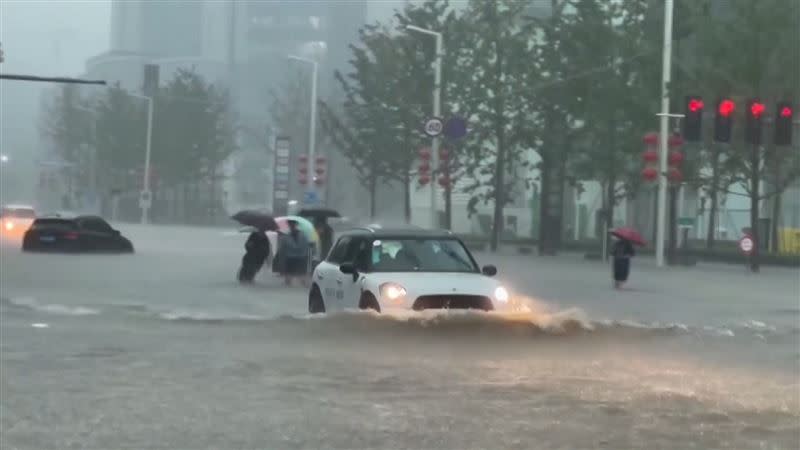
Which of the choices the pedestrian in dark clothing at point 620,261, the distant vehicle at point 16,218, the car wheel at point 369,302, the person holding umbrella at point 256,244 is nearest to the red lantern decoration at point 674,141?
the pedestrian in dark clothing at point 620,261

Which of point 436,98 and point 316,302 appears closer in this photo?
point 316,302

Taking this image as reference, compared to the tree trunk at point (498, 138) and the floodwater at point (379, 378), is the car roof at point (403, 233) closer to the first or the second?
the floodwater at point (379, 378)

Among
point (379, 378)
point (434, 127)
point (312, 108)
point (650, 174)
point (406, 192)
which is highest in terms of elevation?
point (312, 108)

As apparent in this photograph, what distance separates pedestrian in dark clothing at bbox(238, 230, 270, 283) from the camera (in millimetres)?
28000

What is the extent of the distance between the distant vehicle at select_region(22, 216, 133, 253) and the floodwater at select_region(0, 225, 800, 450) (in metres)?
13.7

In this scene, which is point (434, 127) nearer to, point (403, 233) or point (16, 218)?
point (16, 218)

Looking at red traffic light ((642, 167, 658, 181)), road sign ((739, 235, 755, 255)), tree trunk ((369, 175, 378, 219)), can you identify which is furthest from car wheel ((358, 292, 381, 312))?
tree trunk ((369, 175, 378, 219))

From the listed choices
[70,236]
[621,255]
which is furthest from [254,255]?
[70,236]

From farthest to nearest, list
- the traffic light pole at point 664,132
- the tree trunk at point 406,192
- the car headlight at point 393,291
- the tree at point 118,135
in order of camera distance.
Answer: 1. the tree trunk at point 406,192
2. the tree at point 118,135
3. the traffic light pole at point 664,132
4. the car headlight at point 393,291

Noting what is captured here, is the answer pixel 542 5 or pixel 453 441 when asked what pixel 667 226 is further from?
pixel 453 441

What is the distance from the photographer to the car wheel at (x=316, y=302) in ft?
59.9

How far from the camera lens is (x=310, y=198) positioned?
159ft

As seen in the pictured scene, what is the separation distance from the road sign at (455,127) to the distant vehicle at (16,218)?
1676 centimetres

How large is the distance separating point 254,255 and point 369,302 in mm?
12244
